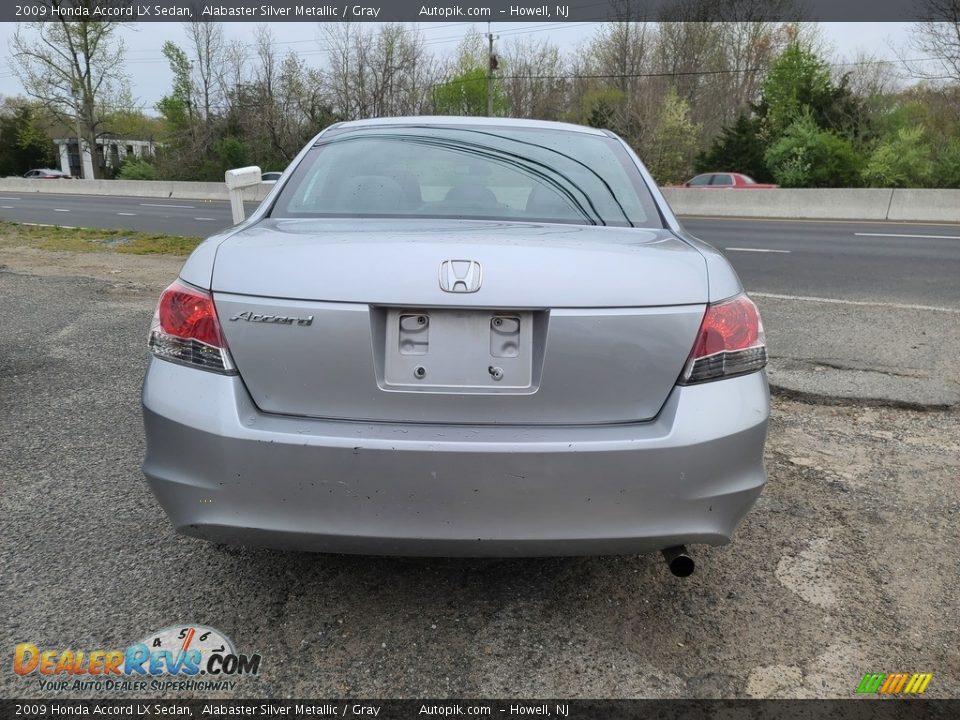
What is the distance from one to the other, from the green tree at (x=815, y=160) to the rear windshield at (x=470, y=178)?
27.9m

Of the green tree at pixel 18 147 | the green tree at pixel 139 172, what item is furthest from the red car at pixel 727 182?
the green tree at pixel 18 147

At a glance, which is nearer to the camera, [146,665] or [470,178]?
[146,665]

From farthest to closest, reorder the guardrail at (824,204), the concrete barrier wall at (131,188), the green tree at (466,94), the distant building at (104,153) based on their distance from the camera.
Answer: the distant building at (104,153)
the green tree at (466,94)
the concrete barrier wall at (131,188)
the guardrail at (824,204)

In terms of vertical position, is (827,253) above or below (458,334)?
below

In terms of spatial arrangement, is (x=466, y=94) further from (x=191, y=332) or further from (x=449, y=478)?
(x=449, y=478)

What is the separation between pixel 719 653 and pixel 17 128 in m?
82.0

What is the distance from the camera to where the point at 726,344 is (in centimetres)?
205

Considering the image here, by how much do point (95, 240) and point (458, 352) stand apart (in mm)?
13357

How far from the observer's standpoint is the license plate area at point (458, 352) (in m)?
1.94

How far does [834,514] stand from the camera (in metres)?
3.04

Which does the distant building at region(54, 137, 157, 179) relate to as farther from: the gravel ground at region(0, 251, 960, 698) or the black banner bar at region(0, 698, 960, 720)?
the black banner bar at region(0, 698, 960, 720)

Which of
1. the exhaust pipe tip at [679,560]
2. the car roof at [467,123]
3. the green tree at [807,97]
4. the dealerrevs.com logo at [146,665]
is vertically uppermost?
the green tree at [807,97]

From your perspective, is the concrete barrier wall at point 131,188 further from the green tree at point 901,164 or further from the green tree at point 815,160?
the green tree at point 901,164

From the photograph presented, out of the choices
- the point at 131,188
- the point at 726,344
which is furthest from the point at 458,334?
the point at 131,188
